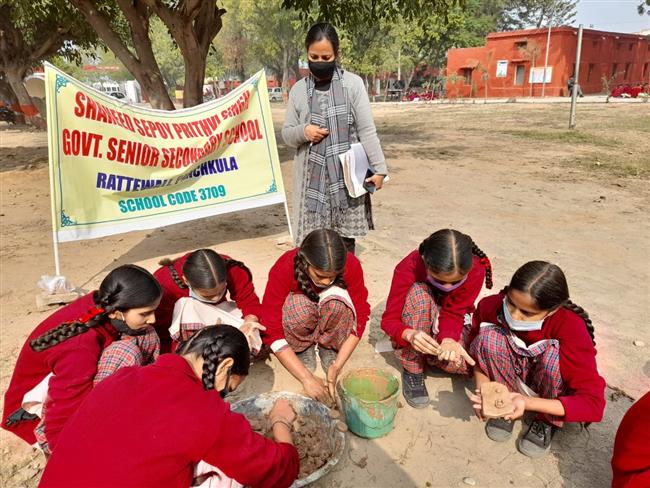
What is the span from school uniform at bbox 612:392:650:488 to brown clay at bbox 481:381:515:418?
355 millimetres

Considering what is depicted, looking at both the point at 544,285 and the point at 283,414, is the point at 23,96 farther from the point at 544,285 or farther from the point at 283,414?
the point at 544,285

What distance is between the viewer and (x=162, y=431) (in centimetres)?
109

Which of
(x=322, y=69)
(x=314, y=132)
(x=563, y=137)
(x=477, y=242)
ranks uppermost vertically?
(x=322, y=69)

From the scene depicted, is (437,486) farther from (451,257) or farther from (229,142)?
(229,142)

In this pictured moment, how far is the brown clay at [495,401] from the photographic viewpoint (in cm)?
165

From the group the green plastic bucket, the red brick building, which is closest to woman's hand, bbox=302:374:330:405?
the green plastic bucket

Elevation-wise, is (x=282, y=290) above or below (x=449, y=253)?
below

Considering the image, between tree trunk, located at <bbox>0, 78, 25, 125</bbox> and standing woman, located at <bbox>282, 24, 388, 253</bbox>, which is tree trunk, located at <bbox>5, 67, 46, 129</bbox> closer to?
tree trunk, located at <bbox>0, 78, 25, 125</bbox>

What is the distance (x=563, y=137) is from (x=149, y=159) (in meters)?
9.78

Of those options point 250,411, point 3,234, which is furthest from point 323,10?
point 250,411

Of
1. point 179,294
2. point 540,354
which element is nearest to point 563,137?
point 540,354

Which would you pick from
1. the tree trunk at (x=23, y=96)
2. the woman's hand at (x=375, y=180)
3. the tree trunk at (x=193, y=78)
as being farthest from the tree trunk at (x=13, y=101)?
the woman's hand at (x=375, y=180)

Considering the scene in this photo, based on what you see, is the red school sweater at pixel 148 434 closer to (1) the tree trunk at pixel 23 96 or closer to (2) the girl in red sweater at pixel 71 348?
(2) the girl in red sweater at pixel 71 348

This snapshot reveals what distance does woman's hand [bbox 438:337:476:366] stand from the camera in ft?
6.27
